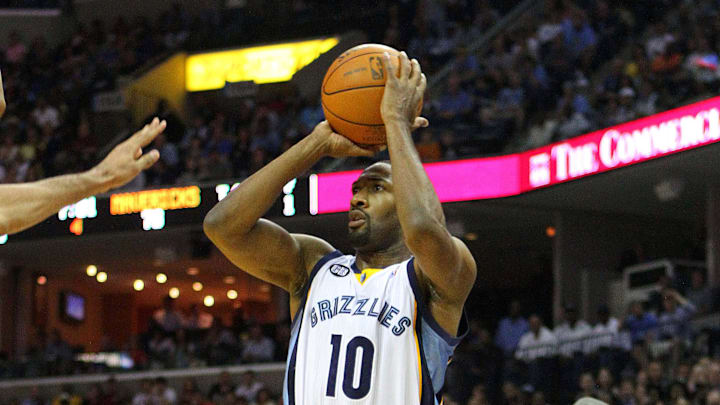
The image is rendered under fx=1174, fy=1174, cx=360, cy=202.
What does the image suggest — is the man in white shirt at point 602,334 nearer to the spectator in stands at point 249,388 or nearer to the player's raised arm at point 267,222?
the spectator in stands at point 249,388

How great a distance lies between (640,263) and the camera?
15.8m

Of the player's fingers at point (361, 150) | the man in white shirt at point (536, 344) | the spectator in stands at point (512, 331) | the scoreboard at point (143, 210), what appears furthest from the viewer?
the scoreboard at point (143, 210)

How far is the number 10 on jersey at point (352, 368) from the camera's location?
406 centimetres

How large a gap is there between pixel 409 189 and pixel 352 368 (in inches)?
26.0

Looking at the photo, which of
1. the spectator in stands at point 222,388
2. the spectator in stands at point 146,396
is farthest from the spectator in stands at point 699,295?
the spectator in stands at point 146,396

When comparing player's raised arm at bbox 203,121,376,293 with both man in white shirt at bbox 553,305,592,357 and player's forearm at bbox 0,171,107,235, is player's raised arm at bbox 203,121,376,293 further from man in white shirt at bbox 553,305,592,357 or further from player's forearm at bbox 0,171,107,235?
man in white shirt at bbox 553,305,592,357

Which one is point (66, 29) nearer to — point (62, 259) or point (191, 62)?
point (191, 62)

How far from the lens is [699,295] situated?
12992 millimetres

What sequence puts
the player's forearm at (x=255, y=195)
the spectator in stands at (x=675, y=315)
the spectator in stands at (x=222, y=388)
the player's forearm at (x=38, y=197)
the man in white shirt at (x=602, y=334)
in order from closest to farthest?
the player's forearm at (x=38, y=197), the player's forearm at (x=255, y=195), the spectator in stands at (x=675, y=315), the man in white shirt at (x=602, y=334), the spectator in stands at (x=222, y=388)

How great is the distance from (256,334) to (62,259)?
586 cm

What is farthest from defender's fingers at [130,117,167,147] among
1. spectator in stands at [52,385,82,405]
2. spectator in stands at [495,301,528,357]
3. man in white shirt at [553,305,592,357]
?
spectator in stands at [52,385,82,405]

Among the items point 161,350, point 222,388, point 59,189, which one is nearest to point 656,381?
point 222,388

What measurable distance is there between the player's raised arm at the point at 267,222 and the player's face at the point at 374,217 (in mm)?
138

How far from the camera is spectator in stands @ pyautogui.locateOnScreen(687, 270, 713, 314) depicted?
1277 centimetres
